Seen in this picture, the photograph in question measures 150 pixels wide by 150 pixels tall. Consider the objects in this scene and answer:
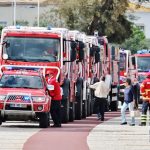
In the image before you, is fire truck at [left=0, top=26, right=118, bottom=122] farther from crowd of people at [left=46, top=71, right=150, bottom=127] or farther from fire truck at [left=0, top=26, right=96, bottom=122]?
crowd of people at [left=46, top=71, right=150, bottom=127]

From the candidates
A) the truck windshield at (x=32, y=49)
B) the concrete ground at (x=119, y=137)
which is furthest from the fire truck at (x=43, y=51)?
the concrete ground at (x=119, y=137)

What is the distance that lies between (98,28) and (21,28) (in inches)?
1649

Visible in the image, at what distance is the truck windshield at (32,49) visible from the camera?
1328 inches

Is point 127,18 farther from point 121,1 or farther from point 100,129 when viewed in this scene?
point 100,129

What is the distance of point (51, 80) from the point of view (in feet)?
107

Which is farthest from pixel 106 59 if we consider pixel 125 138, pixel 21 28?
pixel 125 138

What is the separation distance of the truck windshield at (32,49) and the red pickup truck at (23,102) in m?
2.26

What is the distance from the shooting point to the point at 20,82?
31625 mm

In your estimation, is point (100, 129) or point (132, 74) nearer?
point (100, 129)

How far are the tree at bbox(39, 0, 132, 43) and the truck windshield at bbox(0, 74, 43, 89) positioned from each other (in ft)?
136

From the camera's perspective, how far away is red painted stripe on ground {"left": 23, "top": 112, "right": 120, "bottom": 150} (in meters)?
23.8

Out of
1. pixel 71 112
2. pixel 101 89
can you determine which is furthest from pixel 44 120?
pixel 101 89

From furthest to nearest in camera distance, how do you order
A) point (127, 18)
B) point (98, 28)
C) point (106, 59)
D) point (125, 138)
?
1. point (127, 18)
2. point (98, 28)
3. point (106, 59)
4. point (125, 138)

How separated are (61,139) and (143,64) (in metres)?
38.7
